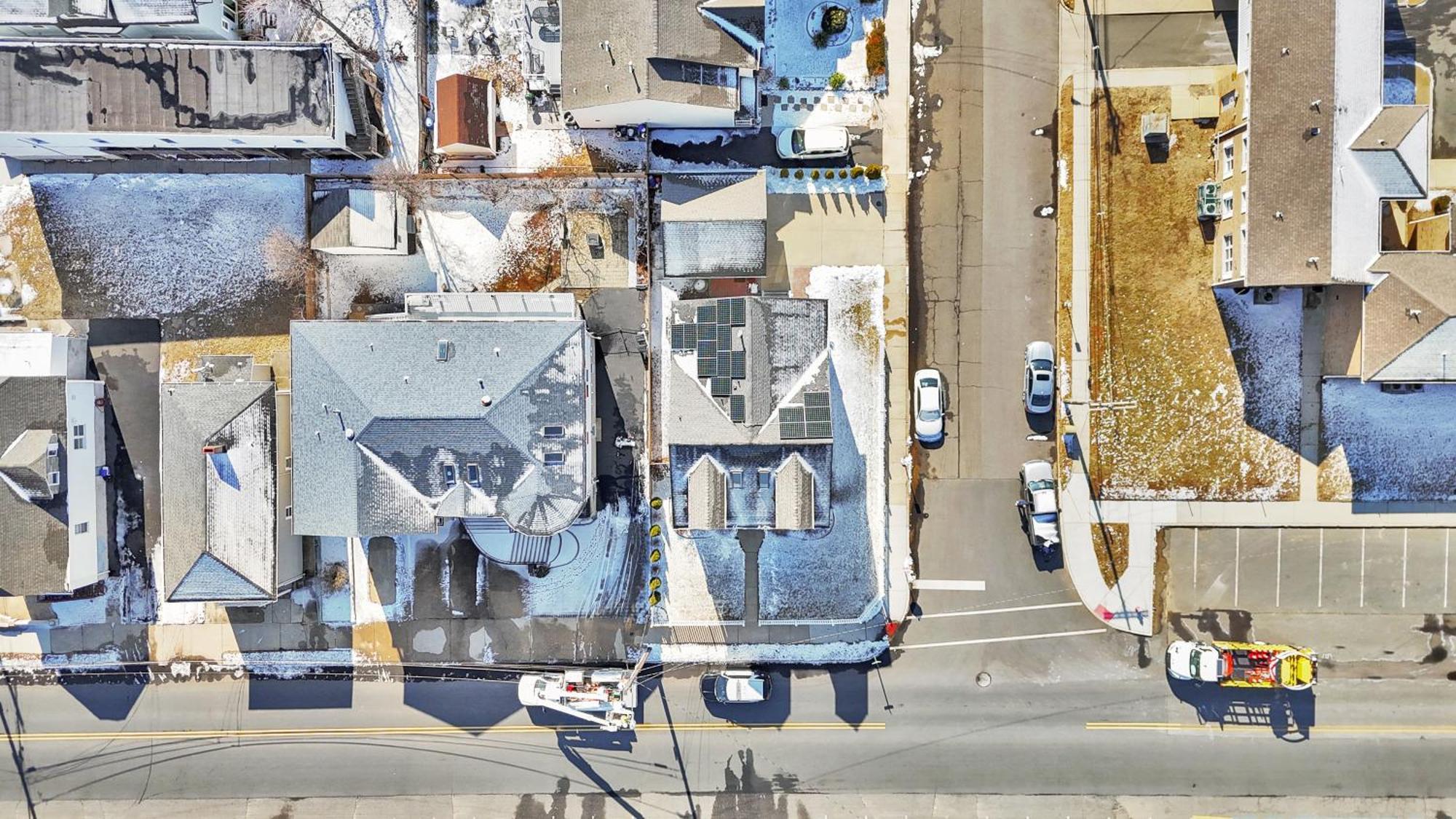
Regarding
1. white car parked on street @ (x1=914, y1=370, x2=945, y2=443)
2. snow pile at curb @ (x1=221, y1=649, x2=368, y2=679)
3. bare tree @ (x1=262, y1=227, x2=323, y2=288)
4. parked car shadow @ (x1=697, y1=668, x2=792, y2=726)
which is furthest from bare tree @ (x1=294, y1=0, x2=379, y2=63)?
parked car shadow @ (x1=697, y1=668, x2=792, y2=726)

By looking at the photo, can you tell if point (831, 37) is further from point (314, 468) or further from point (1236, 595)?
point (1236, 595)

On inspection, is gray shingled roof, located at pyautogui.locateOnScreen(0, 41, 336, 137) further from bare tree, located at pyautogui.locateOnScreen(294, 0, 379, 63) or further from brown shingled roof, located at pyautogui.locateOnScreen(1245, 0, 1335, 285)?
brown shingled roof, located at pyautogui.locateOnScreen(1245, 0, 1335, 285)

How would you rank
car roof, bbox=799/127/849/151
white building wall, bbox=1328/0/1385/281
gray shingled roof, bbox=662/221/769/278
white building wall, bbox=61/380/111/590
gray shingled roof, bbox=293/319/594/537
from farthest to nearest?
1. car roof, bbox=799/127/849/151
2. gray shingled roof, bbox=662/221/769/278
3. white building wall, bbox=61/380/111/590
4. gray shingled roof, bbox=293/319/594/537
5. white building wall, bbox=1328/0/1385/281

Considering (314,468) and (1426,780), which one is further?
(1426,780)

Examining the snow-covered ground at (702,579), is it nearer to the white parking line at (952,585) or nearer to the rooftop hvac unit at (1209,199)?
the white parking line at (952,585)

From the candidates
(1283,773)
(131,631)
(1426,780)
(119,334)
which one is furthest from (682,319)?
(1426,780)

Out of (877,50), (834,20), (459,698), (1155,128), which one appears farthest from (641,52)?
(459,698)
